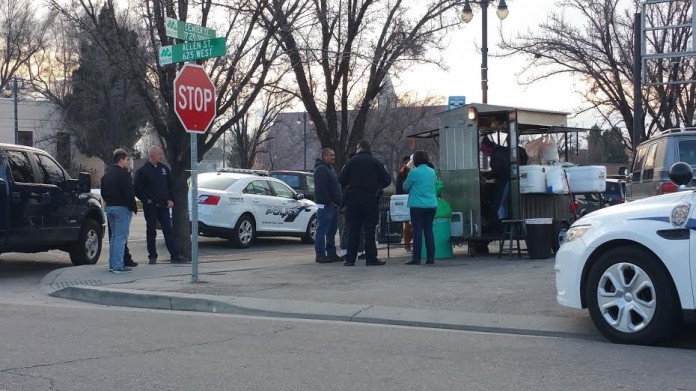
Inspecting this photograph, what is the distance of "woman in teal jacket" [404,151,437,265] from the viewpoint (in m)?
12.9

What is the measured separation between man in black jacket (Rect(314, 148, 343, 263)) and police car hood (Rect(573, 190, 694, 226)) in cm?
652

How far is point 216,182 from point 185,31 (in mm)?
8112

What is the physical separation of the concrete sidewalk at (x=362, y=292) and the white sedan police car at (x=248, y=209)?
4.42 m

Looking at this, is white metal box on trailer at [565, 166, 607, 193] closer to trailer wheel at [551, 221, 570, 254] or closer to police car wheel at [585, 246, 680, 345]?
trailer wheel at [551, 221, 570, 254]

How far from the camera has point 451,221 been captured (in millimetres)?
14359

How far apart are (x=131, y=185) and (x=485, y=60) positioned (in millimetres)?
10098

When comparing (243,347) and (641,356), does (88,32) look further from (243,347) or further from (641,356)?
(641,356)

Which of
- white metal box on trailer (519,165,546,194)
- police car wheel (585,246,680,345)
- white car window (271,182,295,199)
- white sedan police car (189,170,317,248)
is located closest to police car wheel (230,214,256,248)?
white sedan police car (189,170,317,248)

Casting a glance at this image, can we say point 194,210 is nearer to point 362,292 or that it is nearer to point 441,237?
point 362,292

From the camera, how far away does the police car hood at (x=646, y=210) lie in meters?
7.07

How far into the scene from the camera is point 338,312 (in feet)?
29.0

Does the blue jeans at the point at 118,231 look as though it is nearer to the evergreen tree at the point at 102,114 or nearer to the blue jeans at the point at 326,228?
the blue jeans at the point at 326,228

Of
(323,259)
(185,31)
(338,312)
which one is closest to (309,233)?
(323,259)

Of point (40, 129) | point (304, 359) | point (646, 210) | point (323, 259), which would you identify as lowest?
point (304, 359)
